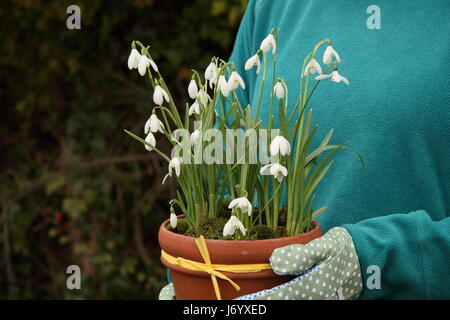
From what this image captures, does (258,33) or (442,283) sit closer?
(442,283)

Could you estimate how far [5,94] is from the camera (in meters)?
2.50

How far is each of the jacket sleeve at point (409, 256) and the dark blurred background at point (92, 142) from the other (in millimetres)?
1539

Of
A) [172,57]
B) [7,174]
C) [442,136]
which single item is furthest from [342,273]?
[7,174]

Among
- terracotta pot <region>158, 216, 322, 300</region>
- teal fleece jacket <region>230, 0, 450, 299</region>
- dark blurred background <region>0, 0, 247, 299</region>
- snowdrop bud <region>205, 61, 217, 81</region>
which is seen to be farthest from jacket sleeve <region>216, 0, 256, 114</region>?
dark blurred background <region>0, 0, 247, 299</region>

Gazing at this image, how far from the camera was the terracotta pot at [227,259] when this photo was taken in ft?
2.16

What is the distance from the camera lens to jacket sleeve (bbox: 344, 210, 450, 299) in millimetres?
751

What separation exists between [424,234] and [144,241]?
1812 millimetres

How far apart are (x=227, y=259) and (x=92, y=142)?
5.92 feet

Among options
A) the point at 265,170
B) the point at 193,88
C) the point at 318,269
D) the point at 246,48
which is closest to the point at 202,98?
the point at 193,88

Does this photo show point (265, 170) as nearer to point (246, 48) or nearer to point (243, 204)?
point (243, 204)

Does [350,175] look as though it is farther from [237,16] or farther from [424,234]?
[237,16]

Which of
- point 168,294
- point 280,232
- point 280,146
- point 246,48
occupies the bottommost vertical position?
point 168,294

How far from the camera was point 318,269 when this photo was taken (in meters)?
0.67

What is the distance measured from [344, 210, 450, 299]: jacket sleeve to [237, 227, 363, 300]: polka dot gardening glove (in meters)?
0.03
